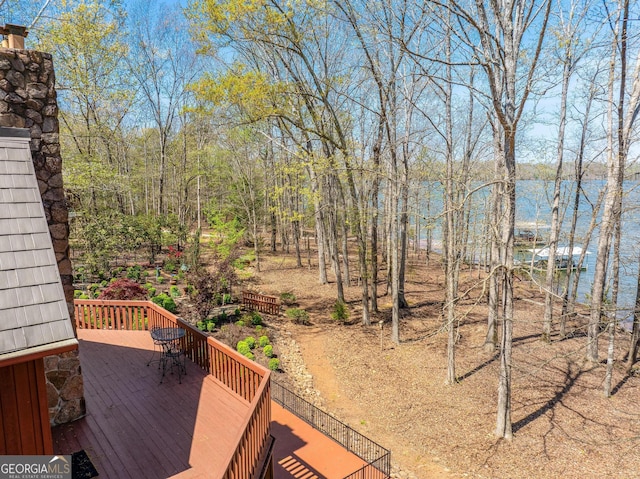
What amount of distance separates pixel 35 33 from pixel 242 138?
10757 millimetres

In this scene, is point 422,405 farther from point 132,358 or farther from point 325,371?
point 132,358

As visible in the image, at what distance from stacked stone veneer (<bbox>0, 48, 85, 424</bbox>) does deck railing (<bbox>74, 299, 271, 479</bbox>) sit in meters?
2.41


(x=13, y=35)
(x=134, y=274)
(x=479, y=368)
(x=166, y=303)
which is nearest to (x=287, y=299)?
(x=166, y=303)

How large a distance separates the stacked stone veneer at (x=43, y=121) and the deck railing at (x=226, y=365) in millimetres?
2415

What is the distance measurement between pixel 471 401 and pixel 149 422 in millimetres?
8587

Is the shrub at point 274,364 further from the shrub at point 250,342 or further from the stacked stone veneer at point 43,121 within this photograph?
the stacked stone veneer at point 43,121

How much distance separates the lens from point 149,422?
570cm

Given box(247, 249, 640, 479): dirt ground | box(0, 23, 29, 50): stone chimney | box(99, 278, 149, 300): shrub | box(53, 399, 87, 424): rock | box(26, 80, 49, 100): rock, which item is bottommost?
box(247, 249, 640, 479): dirt ground

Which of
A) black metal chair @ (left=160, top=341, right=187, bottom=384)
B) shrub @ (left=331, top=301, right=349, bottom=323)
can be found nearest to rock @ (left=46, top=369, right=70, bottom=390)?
black metal chair @ (left=160, top=341, right=187, bottom=384)

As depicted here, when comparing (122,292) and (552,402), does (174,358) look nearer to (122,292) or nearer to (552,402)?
(122,292)

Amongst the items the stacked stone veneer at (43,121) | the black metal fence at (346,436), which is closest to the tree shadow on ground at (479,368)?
the black metal fence at (346,436)

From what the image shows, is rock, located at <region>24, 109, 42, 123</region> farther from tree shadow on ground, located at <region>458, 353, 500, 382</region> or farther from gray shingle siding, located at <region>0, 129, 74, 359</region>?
tree shadow on ground, located at <region>458, 353, 500, 382</region>

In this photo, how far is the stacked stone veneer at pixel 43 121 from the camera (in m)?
4.59

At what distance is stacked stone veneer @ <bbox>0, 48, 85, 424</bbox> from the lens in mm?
4586
